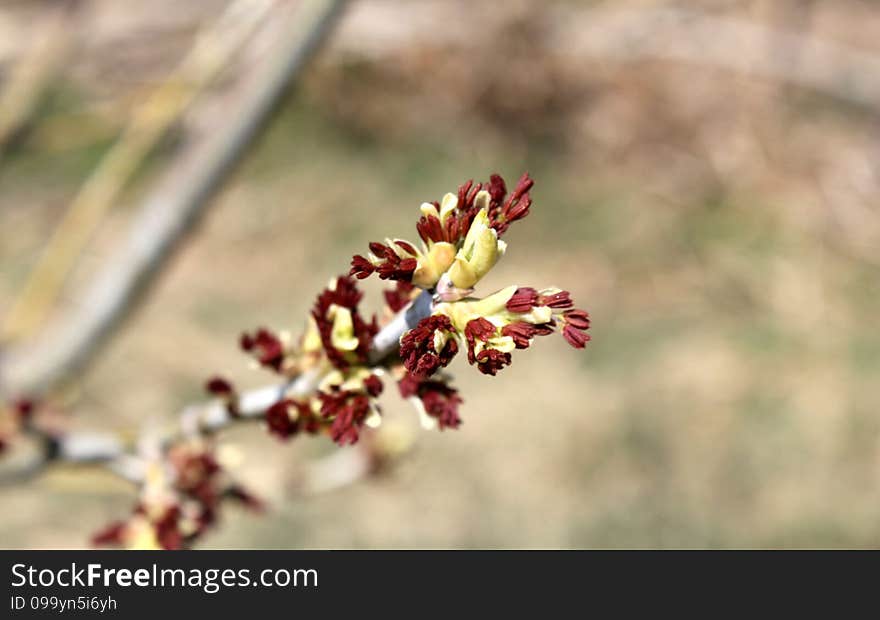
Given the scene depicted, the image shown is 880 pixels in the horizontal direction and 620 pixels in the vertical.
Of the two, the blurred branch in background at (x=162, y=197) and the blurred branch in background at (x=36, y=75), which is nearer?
the blurred branch in background at (x=162, y=197)

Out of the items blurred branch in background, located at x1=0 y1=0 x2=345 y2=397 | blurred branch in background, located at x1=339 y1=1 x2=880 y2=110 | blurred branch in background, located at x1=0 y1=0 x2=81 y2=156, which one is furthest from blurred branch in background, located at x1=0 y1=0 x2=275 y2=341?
blurred branch in background, located at x1=339 y1=1 x2=880 y2=110

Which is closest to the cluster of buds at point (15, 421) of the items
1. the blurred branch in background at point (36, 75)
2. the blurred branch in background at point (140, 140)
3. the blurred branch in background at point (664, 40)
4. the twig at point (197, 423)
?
the twig at point (197, 423)

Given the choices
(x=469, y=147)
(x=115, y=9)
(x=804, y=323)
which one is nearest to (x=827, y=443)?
(x=804, y=323)

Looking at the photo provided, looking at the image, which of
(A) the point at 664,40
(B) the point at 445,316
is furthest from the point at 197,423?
(A) the point at 664,40

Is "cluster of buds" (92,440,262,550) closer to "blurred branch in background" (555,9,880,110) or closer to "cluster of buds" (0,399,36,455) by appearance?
"cluster of buds" (0,399,36,455)

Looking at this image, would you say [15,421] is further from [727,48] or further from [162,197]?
[727,48]

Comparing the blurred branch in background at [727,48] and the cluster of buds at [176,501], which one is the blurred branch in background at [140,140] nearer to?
A: the cluster of buds at [176,501]
